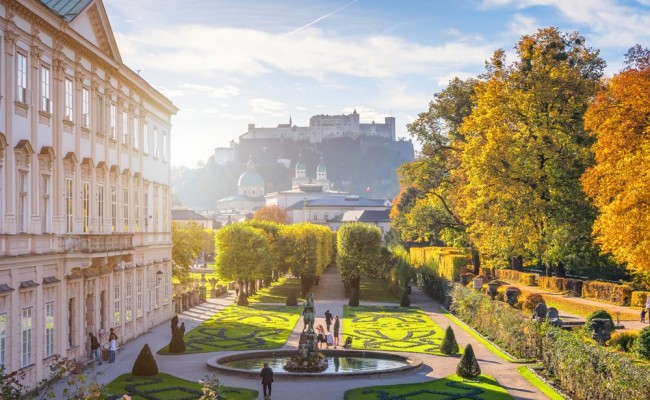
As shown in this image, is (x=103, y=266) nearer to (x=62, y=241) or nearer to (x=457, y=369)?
(x=62, y=241)

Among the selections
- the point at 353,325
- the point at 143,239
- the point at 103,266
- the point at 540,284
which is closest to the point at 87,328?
the point at 103,266

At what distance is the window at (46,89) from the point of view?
31141mm

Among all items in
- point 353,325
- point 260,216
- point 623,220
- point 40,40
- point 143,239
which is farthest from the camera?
point 260,216

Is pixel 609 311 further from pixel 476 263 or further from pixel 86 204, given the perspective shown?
pixel 476 263

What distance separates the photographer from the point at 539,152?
4966cm

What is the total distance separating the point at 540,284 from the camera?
56.1m

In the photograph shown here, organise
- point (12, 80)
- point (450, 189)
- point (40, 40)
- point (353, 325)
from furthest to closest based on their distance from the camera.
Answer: point (450, 189), point (353, 325), point (40, 40), point (12, 80)

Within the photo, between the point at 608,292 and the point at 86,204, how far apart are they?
2787 centimetres

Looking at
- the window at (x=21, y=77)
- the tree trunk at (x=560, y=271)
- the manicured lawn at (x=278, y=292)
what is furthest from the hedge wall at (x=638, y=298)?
the manicured lawn at (x=278, y=292)

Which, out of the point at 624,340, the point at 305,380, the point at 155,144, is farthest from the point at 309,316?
the point at 155,144

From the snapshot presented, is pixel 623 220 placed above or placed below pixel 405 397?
above

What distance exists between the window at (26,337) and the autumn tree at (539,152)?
29158 mm

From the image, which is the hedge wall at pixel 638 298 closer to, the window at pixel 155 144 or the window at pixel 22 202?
the window at pixel 155 144

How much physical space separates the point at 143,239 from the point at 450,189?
24677mm
